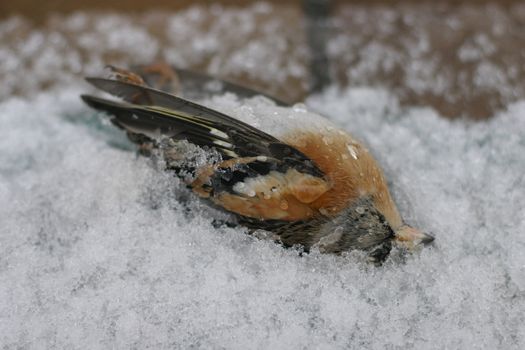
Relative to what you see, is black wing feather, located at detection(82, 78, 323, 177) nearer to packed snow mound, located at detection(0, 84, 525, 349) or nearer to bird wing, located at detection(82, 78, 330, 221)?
bird wing, located at detection(82, 78, 330, 221)

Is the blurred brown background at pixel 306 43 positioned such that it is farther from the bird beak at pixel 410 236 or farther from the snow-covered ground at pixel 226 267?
the bird beak at pixel 410 236

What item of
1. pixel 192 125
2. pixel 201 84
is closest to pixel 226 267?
pixel 192 125

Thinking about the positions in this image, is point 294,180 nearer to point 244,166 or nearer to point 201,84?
point 244,166

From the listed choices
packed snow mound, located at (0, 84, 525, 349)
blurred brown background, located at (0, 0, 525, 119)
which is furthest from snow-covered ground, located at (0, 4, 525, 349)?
blurred brown background, located at (0, 0, 525, 119)

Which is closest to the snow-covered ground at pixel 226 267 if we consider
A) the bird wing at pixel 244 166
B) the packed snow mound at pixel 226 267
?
the packed snow mound at pixel 226 267

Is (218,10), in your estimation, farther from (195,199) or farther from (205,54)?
(195,199)

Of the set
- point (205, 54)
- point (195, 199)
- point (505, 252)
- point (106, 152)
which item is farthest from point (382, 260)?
point (205, 54)

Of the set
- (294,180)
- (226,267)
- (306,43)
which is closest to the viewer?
(294,180)
